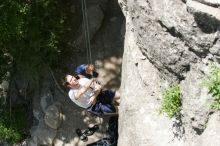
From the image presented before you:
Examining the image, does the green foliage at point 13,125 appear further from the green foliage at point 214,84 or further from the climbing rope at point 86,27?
the green foliage at point 214,84

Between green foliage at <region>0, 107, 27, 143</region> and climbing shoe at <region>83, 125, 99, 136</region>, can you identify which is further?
Result: green foliage at <region>0, 107, 27, 143</region>

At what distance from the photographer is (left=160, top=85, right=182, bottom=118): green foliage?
6.23 meters

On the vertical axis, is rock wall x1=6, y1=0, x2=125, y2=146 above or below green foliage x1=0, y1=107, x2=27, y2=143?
above

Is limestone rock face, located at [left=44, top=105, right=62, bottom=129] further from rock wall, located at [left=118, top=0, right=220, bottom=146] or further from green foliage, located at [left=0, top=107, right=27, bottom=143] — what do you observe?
rock wall, located at [left=118, top=0, right=220, bottom=146]

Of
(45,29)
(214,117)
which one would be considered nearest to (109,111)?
(45,29)

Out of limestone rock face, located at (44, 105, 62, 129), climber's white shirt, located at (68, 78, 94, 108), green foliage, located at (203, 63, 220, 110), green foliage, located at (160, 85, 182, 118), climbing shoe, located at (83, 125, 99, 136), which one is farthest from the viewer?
limestone rock face, located at (44, 105, 62, 129)

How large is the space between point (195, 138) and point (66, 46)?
→ 15.0ft

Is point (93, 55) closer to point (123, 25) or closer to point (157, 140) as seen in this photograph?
point (123, 25)

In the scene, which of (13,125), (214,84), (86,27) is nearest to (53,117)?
(13,125)

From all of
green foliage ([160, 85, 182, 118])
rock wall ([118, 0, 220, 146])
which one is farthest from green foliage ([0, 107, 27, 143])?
green foliage ([160, 85, 182, 118])

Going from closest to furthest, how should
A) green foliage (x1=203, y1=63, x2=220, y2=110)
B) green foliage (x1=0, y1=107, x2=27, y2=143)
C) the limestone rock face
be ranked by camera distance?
green foliage (x1=203, y1=63, x2=220, y2=110) < the limestone rock face < green foliage (x1=0, y1=107, x2=27, y2=143)

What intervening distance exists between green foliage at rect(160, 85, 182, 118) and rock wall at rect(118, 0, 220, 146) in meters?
0.10

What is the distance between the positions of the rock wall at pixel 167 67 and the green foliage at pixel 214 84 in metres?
0.10

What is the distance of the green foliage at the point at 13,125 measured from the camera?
1036cm
